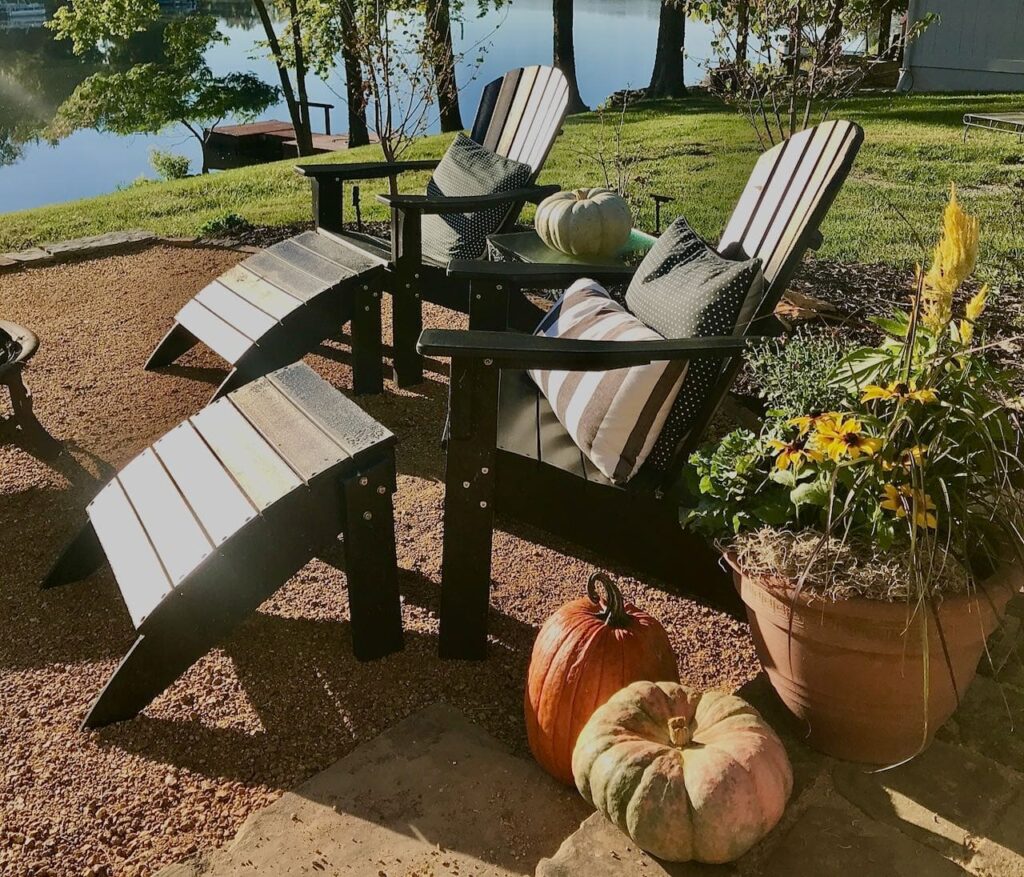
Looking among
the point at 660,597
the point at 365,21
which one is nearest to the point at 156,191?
the point at 365,21

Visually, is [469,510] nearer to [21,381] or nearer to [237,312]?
[21,381]

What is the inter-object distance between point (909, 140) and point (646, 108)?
4500 mm

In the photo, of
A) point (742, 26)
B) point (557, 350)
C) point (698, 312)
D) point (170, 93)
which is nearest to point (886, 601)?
point (557, 350)

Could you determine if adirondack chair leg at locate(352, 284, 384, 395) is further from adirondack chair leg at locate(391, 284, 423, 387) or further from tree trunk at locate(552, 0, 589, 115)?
tree trunk at locate(552, 0, 589, 115)

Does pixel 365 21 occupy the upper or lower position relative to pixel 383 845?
upper

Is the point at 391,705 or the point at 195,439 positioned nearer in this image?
the point at 391,705

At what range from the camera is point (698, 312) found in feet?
7.08

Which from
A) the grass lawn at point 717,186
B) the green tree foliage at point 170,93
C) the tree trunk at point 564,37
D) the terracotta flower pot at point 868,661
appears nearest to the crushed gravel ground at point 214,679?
the terracotta flower pot at point 868,661

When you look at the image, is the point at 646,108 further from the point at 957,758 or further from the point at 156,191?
the point at 957,758

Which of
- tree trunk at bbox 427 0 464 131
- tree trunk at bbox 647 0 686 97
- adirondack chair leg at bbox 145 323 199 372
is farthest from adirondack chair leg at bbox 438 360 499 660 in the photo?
tree trunk at bbox 647 0 686 97

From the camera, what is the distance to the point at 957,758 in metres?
1.69

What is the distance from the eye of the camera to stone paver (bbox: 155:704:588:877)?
1.57 meters

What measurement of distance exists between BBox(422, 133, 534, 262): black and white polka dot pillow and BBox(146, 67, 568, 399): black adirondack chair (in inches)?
2.4

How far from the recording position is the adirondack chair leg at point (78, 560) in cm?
237
